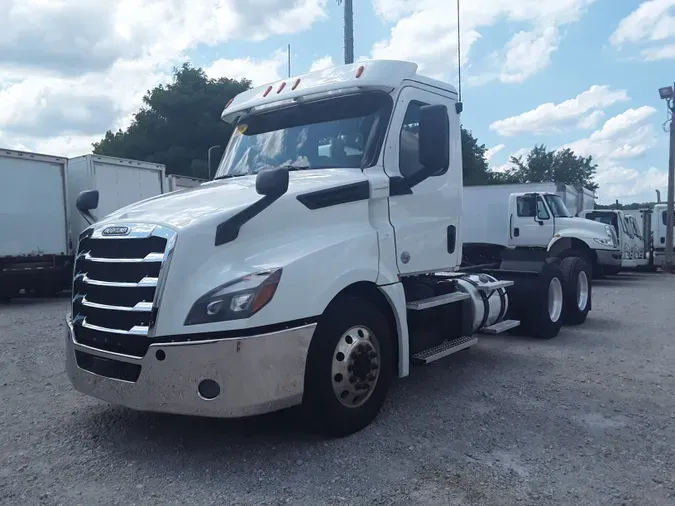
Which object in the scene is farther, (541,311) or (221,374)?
(541,311)

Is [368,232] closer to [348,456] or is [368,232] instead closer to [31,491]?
[348,456]

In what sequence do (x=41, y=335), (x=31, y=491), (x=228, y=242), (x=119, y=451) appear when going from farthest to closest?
1. (x=41, y=335)
2. (x=119, y=451)
3. (x=228, y=242)
4. (x=31, y=491)

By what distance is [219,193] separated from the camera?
4789mm

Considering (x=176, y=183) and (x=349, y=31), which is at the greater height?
(x=349, y=31)

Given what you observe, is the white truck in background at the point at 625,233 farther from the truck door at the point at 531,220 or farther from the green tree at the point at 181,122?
the green tree at the point at 181,122

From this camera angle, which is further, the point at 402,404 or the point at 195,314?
the point at 402,404

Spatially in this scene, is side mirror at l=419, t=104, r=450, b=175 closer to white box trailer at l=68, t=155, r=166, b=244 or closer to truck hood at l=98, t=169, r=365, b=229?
truck hood at l=98, t=169, r=365, b=229

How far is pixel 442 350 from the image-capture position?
566cm

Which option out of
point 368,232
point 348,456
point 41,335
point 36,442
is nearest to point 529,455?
point 348,456

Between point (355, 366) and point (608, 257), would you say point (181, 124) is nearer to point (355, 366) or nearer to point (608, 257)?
point (608, 257)

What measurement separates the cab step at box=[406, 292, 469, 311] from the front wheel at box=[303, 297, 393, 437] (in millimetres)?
551

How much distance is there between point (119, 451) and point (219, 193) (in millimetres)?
2053

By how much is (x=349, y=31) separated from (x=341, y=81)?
→ 11052mm

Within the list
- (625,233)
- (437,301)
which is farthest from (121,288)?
(625,233)
